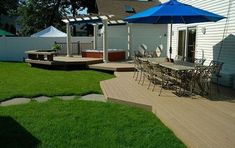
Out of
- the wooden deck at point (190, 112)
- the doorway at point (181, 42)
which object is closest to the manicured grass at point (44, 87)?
the wooden deck at point (190, 112)

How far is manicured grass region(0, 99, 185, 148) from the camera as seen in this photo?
4.97 meters

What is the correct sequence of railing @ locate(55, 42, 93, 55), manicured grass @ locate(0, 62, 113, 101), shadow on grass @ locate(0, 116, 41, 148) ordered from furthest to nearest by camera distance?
railing @ locate(55, 42, 93, 55), manicured grass @ locate(0, 62, 113, 101), shadow on grass @ locate(0, 116, 41, 148)

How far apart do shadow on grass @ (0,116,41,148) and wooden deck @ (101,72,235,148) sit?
8.00 ft

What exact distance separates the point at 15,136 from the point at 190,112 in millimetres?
3379

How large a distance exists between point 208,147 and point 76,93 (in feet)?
16.8

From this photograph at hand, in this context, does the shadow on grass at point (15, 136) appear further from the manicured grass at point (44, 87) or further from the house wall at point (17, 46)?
the house wall at point (17, 46)

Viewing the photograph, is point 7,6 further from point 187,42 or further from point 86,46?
point 187,42

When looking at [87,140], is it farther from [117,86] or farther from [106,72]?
[106,72]

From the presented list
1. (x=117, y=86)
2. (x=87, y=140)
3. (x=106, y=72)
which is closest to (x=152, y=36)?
(x=106, y=72)

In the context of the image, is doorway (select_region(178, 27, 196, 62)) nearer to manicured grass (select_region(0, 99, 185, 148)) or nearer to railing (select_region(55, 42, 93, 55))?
manicured grass (select_region(0, 99, 185, 148))

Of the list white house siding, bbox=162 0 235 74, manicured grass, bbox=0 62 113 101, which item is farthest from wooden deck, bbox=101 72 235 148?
white house siding, bbox=162 0 235 74

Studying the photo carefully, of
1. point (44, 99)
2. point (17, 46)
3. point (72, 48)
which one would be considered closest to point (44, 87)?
point (44, 99)

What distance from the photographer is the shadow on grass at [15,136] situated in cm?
492

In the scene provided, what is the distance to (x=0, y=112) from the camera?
6.66 metres
